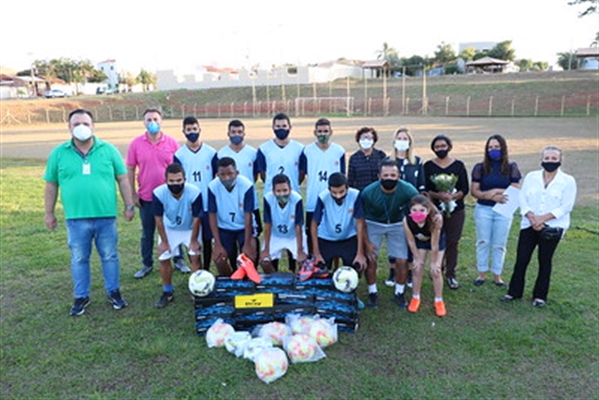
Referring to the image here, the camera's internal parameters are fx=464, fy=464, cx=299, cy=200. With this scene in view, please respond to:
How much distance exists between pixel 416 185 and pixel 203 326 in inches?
121

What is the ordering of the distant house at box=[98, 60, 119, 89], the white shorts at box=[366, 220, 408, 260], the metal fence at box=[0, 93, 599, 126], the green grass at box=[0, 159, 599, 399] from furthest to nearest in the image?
Answer: the distant house at box=[98, 60, 119, 89] < the metal fence at box=[0, 93, 599, 126] < the white shorts at box=[366, 220, 408, 260] < the green grass at box=[0, 159, 599, 399]

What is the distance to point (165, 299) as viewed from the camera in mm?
5703

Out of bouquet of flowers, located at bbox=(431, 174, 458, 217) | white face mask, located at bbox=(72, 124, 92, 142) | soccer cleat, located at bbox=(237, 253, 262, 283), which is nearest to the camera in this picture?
soccer cleat, located at bbox=(237, 253, 262, 283)

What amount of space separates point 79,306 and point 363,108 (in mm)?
52483

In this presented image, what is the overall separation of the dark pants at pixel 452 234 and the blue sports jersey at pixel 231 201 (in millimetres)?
2555

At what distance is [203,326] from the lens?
16.2 ft

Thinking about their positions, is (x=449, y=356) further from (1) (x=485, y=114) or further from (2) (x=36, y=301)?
(1) (x=485, y=114)


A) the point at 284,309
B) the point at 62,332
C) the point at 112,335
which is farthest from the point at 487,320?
the point at 62,332

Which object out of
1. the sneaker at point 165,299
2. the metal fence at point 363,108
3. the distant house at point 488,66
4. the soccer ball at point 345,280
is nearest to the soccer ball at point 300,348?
the soccer ball at point 345,280

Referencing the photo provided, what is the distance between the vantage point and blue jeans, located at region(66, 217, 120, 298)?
17.4 ft

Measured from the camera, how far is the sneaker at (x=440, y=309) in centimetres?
539

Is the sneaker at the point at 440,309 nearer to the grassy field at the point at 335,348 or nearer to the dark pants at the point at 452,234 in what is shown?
the grassy field at the point at 335,348

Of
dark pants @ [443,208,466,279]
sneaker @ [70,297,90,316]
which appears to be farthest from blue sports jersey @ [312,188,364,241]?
sneaker @ [70,297,90,316]

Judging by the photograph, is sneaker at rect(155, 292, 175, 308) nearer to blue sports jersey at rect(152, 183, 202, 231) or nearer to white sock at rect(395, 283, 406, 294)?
blue sports jersey at rect(152, 183, 202, 231)
